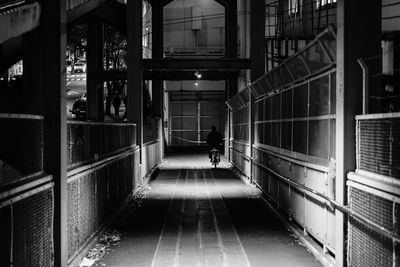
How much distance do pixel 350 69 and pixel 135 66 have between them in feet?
48.5

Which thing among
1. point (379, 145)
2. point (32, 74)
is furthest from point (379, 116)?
point (32, 74)

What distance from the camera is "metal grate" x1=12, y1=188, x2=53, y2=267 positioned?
5.15m

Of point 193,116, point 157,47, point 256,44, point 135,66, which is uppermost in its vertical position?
point 157,47

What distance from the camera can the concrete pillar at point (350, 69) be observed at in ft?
23.2

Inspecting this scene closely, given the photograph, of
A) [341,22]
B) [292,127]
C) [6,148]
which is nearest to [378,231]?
[341,22]

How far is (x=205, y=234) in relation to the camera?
1072 centimetres

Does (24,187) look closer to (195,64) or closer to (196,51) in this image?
(195,64)

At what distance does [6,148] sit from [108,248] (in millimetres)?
4770

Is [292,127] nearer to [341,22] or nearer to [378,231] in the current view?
[341,22]

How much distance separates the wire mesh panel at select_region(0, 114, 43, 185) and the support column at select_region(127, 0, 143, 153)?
13.2 m

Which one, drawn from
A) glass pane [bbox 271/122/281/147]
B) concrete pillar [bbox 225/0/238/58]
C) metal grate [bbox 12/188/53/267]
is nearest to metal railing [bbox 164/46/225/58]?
concrete pillar [bbox 225/0/238/58]

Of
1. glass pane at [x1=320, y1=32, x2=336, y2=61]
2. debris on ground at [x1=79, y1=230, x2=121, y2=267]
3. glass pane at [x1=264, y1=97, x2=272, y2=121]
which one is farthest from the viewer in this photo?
glass pane at [x1=264, y1=97, x2=272, y2=121]

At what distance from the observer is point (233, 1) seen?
3519cm

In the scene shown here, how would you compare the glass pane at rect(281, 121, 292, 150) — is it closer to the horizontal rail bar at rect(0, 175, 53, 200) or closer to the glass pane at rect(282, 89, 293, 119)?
the glass pane at rect(282, 89, 293, 119)
